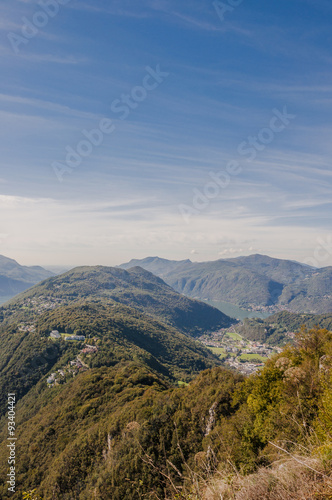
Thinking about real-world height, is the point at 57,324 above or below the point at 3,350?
above

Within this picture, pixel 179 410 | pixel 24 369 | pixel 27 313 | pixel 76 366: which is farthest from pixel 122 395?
pixel 27 313

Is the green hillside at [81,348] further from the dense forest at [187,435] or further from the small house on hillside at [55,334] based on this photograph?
the dense forest at [187,435]

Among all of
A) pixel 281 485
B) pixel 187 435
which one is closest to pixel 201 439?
pixel 187 435

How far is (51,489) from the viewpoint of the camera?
91.1 feet

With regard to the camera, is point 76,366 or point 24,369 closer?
point 76,366

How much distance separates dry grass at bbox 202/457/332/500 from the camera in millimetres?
3402

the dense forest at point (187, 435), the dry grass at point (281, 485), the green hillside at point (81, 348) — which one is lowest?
the green hillside at point (81, 348)

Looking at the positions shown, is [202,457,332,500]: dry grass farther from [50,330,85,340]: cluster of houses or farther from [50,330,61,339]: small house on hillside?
[50,330,61,339]: small house on hillside

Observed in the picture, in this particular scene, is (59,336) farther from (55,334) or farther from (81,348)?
(81,348)

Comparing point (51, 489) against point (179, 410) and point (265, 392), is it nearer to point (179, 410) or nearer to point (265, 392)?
point (179, 410)

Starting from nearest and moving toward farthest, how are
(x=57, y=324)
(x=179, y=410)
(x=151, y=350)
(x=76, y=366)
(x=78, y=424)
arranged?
(x=179, y=410)
(x=78, y=424)
(x=76, y=366)
(x=57, y=324)
(x=151, y=350)

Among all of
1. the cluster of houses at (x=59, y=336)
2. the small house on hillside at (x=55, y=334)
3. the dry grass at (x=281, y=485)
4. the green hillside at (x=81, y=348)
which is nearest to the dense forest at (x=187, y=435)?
the dry grass at (x=281, y=485)

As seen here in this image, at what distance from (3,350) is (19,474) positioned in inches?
3176

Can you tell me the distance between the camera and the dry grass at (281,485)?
A: 340 cm
